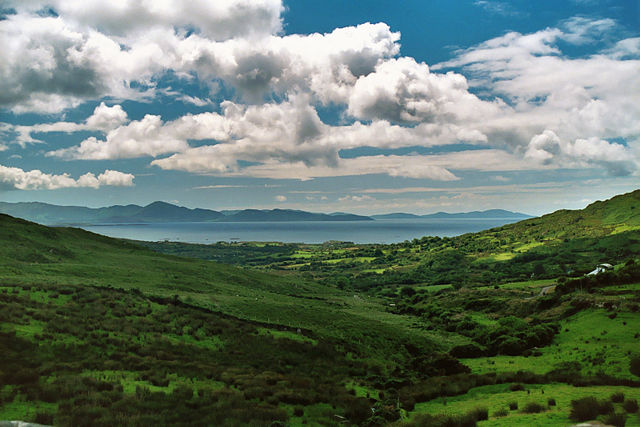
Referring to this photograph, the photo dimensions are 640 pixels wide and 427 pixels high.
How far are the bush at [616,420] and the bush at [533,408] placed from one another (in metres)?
3.33

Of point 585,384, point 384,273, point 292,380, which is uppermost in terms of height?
point 585,384

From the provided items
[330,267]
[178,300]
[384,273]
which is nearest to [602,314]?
[178,300]

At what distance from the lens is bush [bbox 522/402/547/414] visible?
1512 cm

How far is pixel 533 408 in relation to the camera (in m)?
15.2

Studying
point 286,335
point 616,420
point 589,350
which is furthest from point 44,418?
point 589,350

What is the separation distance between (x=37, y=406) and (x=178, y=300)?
83.5ft

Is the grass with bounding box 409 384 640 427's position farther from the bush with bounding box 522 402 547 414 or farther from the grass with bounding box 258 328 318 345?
the grass with bounding box 258 328 318 345

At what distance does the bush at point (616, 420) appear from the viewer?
37.4 feet

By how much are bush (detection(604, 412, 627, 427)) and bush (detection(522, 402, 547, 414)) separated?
3.33 meters

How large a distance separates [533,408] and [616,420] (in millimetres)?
4022

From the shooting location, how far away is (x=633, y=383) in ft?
58.7

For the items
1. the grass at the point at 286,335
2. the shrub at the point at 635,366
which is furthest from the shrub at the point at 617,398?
the grass at the point at 286,335

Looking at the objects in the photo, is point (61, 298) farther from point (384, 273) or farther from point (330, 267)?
point (330, 267)

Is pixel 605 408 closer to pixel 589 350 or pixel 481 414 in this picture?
pixel 481 414
